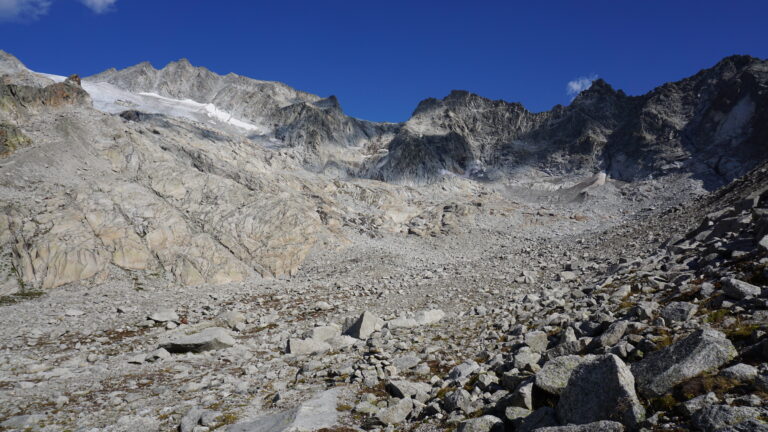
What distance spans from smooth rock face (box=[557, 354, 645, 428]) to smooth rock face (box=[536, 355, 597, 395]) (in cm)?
75

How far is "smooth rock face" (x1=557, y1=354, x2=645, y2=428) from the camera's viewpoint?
5.11 metres

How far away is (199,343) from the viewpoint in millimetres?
16844

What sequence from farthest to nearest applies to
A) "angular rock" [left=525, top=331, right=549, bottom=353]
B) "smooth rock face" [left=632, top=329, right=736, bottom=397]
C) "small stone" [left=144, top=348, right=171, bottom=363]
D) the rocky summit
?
"small stone" [left=144, top=348, right=171, bottom=363]
"angular rock" [left=525, top=331, right=549, bottom=353]
the rocky summit
"smooth rock face" [left=632, top=329, right=736, bottom=397]

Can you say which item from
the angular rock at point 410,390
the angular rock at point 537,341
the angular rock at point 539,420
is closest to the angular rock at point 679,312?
the angular rock at point 537,341

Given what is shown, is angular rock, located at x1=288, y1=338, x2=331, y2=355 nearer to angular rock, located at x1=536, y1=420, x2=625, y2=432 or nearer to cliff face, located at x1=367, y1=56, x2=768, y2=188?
angular rock, located at x1=536, y1=420, x2=625, y2=432

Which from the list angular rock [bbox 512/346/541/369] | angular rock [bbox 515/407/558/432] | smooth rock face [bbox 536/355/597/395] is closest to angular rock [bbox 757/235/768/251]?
angular rock [bbox 512/346/541/369]

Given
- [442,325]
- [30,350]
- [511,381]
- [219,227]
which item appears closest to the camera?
[511,381]

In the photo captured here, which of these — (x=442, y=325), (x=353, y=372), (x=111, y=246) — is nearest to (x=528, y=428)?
(x=353, y=372)

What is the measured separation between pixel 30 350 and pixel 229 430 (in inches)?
668

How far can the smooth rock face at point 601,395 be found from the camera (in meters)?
5.11

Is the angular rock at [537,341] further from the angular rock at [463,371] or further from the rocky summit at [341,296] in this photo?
the angular rock at [463,371]

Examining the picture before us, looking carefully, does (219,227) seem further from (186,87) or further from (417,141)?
(186,87)

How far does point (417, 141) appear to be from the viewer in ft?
419

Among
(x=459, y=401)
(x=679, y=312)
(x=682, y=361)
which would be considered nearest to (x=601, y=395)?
(x=682, y=361)
